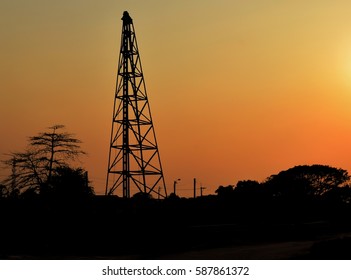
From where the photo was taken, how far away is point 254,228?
4134cm

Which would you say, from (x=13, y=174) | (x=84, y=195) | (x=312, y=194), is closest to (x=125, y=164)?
(x=84, y=195)

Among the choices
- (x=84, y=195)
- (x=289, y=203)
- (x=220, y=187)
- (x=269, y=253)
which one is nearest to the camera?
(x=269, y=253)

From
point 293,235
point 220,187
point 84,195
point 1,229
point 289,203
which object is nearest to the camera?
point 1,229

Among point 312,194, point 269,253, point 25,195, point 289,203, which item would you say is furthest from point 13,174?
point 312,194

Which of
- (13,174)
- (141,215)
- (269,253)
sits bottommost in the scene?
(269,253)

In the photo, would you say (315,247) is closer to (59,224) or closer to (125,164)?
(59,224)

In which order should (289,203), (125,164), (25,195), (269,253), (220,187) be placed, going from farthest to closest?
1. (220,187)
2. (289,203)
3. (125,164)
4. (25,195)
5. (269,253)

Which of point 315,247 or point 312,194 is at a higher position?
point 312,194

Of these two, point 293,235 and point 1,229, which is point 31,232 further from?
point 293,235

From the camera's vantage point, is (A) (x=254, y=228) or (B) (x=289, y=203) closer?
(A) (x=254, y=228)

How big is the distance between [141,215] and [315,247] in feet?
59.3

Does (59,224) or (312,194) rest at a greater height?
(312,194)

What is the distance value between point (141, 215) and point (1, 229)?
9.84 meters

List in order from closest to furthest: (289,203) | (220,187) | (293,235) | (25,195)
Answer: (293,235) < (25,195) < (289,203) < (220,187)
